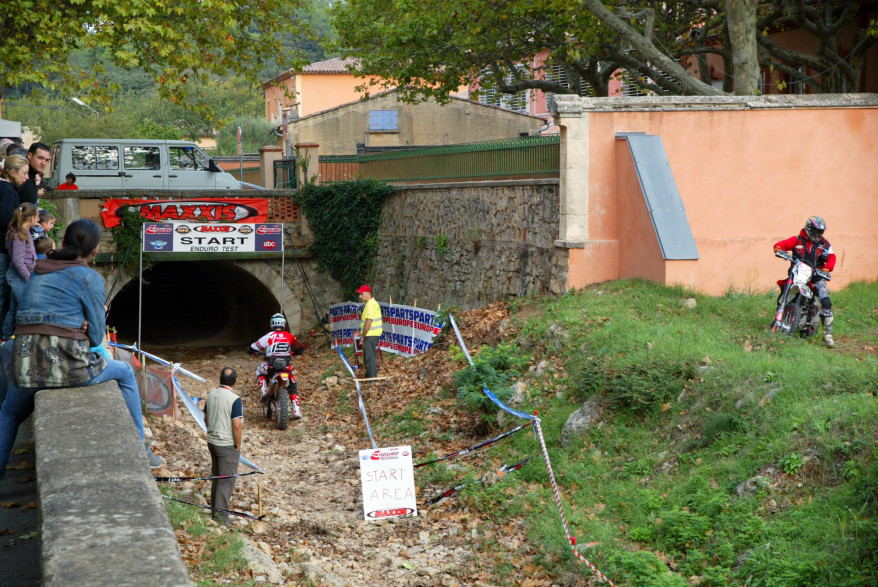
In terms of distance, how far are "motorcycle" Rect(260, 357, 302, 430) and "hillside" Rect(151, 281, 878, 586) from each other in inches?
15.5

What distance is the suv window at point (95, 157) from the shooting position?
2095 cm

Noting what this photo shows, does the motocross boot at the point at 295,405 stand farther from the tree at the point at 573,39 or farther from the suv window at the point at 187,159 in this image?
the suv window at the point at 187,159

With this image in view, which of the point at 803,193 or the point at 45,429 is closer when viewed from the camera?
the point at 45,429

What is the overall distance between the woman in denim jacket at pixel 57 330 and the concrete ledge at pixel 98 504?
245mm

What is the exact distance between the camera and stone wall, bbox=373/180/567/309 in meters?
13.9

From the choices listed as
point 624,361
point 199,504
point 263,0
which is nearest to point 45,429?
point 199,504

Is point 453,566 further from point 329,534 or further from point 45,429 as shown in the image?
point 45,429

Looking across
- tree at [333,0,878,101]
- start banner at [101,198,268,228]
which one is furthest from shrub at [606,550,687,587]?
start banner at [101,198,268,228]

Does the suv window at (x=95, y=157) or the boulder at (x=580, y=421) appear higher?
the suv window at (x=95, y=157)

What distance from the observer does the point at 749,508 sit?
6.83m

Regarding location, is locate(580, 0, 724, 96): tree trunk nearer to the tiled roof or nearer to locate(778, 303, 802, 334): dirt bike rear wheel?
locate(778, 303, 802, 334): dirt bike rear wheel

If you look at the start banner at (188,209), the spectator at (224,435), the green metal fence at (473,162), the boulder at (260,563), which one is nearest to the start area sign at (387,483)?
the spectator at (224,435)

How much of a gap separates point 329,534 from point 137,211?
13512mm

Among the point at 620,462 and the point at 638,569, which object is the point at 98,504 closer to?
the point at 638,569
